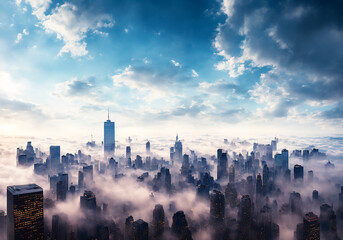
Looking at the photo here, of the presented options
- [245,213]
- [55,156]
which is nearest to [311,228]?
[245,213]

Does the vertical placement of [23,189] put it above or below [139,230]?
above

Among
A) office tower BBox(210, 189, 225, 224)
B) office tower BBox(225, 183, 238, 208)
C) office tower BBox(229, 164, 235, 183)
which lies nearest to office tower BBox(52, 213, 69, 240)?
office tower BBox(210, 189, 225, 224)

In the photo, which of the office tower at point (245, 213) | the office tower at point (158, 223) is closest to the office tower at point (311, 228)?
the office tower at point (245, 213)

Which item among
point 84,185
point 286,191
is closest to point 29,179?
point 84,185

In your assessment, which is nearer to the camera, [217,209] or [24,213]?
[24,213]

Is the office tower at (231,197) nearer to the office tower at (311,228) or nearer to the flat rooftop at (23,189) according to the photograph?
the office tower at (311,228)

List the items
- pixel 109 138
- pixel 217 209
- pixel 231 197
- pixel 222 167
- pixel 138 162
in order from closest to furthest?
pixel 217 209
pixel 231 197
pixel 222 167
pixel 138 162
pixel 109 138

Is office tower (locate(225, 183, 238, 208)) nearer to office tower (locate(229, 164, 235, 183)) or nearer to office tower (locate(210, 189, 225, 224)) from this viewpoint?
office tower (locate(210, 189, 225, 224))

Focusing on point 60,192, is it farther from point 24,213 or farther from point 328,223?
point 328,223
